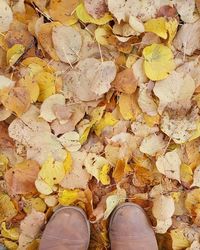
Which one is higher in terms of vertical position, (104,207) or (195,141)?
(195,141)

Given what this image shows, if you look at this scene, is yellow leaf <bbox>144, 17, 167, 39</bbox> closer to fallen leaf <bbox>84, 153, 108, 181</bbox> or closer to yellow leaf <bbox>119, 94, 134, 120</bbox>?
yellow leaf <bbox>119, 94, 134, 120</bbox>

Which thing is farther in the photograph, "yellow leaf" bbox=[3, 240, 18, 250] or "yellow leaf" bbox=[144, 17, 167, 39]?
"yellow leaf" bbox=[3, 240, 18, 250]

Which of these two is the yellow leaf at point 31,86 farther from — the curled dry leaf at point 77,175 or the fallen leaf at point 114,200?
the fallen leaf at point 114,200

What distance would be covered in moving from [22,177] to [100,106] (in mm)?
258

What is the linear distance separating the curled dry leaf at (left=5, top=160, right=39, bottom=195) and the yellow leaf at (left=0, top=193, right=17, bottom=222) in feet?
0.13

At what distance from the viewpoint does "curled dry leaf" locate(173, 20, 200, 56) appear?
1.09m

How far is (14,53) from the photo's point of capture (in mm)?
1103

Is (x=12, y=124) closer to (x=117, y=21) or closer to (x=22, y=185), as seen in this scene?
(x=22, y=185)

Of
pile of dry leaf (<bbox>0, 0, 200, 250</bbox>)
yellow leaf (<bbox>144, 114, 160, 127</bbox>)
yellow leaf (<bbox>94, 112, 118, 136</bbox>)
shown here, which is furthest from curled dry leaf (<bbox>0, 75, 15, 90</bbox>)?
yellow leaf (<bbox>144, 114, 160, 127</bbox>)

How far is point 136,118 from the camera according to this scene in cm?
112

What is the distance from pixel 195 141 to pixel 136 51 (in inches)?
10.4

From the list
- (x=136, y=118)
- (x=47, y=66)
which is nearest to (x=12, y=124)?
(x=47, y=66)

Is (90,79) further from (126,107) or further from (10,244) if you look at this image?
(10,244)

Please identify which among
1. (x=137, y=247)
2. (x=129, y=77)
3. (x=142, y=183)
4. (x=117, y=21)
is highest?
(x=117, y=21)
